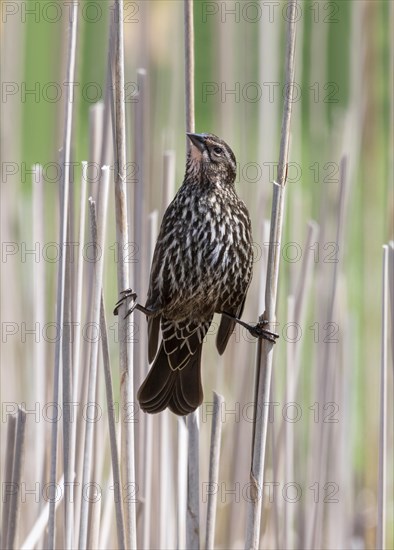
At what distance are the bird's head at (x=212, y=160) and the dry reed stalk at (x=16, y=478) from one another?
0.83m

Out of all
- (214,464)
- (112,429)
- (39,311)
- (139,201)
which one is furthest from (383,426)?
(39,311)

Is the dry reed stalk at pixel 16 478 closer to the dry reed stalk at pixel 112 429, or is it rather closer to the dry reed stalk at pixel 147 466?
the dry reed stalk at pixel 112 429

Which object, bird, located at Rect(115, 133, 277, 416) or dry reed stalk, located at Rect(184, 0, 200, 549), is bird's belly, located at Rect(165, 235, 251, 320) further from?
dry reed stalk, located at Rect(184, 0, 200, 549)

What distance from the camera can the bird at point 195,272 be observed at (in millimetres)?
2648

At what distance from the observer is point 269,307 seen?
221 cm

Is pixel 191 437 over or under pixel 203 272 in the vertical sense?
under

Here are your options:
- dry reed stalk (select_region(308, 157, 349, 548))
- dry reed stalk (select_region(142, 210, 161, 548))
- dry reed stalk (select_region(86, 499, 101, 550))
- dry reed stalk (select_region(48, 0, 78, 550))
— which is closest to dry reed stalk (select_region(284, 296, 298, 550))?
dry reed stalk (select_region(308, 157, 349, 548))

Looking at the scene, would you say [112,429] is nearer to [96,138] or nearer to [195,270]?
[195,270]

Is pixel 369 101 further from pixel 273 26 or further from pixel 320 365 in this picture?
pixel 320 365

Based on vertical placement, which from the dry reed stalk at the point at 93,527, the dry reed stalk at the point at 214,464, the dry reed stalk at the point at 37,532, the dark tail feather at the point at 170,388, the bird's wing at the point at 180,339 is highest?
Result: the bird's wing at the point at 180,339

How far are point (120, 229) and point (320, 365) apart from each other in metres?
0.95

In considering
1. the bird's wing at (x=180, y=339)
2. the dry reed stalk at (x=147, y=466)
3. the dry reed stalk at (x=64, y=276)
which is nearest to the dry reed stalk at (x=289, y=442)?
the bird's wing at (x=180, y=339)

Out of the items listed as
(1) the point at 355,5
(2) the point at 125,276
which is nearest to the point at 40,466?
(2) the point at 125,276

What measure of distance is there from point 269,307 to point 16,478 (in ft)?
2.19
